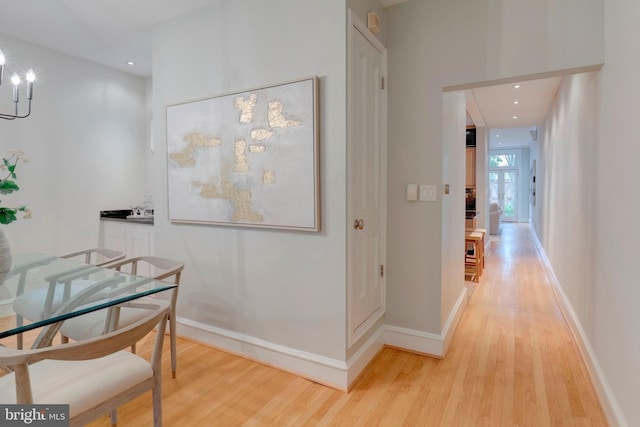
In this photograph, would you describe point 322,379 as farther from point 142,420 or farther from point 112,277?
point 112,277

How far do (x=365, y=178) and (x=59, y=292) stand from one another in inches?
72.8

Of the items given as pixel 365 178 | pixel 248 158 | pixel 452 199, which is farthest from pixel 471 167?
pixel 248 158

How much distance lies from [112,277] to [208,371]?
37.0 inches

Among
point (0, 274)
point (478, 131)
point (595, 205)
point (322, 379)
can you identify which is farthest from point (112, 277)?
point (478, 131)

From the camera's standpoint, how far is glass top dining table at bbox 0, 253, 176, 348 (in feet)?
4.75

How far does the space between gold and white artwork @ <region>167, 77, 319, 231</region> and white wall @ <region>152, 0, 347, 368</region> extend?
77mm

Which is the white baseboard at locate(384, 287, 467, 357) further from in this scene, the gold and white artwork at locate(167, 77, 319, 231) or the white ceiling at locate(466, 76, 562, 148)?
the white ceiling at locate(466, 76, 562, 148)

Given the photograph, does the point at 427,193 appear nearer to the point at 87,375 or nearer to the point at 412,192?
the point at 412,192

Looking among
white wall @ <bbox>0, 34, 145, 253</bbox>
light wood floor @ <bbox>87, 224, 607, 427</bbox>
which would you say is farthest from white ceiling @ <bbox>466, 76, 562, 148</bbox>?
white wall @ <bbox>0, 34, 145, 253</bbox>

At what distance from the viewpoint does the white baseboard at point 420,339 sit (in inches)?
101

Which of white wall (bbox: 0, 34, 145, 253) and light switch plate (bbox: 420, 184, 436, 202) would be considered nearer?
light switch plate (bbox: 420, 184, 436, 202)

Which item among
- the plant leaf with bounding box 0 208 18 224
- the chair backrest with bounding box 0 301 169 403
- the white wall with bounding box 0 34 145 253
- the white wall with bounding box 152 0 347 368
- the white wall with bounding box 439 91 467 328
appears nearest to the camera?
the chair backrest with bounding box 0 301 169 403

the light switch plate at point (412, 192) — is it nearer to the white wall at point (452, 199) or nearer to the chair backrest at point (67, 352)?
the white wall at point (452, 199)

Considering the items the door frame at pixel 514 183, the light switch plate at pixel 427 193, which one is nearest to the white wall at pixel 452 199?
the light switch plate at pixel 427 193
